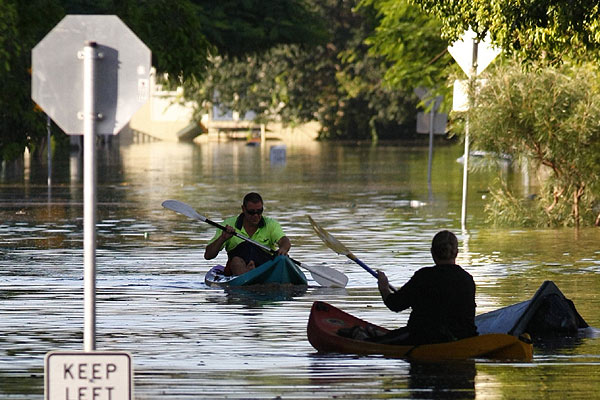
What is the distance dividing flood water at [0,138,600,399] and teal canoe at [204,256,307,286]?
0.61 ft

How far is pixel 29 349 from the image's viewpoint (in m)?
11.6

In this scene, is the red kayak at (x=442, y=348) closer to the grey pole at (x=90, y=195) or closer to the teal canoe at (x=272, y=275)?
the grey pole at (x=90, y=195)

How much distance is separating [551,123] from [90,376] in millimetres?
17364

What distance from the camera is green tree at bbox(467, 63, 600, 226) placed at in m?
23.4

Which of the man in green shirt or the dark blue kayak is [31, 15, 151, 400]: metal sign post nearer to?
the dark blue kayak

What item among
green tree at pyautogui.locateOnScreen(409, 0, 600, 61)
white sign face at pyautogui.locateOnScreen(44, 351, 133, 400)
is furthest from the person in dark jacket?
green tree at pyautogui.locateOnScreen(409, 0, 600, 61)

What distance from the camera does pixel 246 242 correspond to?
56.0ft

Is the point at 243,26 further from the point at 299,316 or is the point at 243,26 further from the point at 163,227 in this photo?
the point at 299,316

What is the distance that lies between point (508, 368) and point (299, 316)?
3590 millimetres

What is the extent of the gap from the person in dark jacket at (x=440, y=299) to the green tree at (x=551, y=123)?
40.1 ft

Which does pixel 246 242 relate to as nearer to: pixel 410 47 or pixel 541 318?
pixel 541 318

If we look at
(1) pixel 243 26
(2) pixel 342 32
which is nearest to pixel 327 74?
(2) pixel 342 32

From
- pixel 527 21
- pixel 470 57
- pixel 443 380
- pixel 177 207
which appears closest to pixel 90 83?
pixel 443 380

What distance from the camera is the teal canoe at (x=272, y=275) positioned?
53.4 feet
